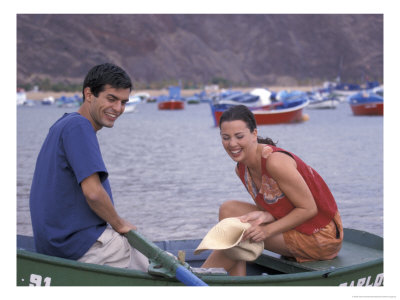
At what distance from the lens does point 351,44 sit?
4793 inches

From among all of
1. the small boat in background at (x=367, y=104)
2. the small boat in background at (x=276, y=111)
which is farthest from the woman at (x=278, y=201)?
the small boat in background at (x=367, y=104)

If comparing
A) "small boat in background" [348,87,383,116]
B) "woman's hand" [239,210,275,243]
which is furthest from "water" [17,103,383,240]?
"small boat in background" [348,87,383,116]

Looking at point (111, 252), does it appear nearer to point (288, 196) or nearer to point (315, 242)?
point (288, 196)

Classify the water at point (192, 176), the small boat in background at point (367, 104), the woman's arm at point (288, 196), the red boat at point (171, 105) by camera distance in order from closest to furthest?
the woman's arm at point (288, 196) < the water at point (192, 176) < the small boat in background at point (367, 104) < the red boat at point (171, 105)

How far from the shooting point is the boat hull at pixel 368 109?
42.3 meters

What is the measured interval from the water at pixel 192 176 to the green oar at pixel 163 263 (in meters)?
4.05

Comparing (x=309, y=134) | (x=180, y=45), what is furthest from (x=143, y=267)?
(x=180, y=45)

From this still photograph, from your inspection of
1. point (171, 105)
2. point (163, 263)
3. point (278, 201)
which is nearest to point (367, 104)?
point (171, 105)

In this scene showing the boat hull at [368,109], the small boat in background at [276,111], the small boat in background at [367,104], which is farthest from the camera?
the small boat in background at [367,104]

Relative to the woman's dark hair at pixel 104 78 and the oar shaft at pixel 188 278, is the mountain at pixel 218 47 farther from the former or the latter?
the oar shaft at pixel 188 278

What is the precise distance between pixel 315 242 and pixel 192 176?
10.7 m

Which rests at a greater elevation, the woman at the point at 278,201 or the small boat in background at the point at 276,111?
the small boat in background at the point at 276,111

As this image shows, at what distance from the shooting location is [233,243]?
4180 mm

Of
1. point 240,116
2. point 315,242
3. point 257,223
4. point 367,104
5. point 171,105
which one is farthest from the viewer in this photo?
point 171,105
